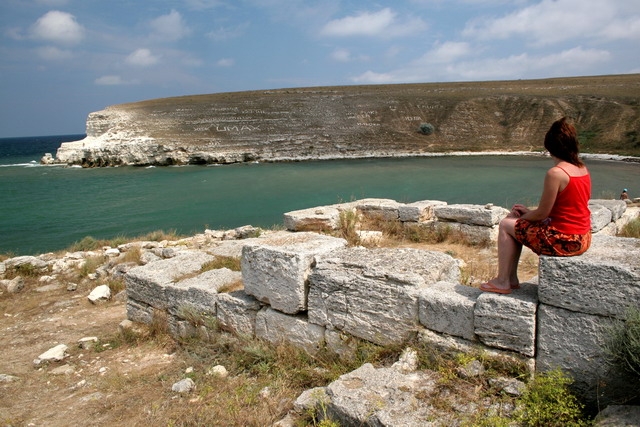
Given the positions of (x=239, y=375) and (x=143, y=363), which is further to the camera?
(x=143, y=363)

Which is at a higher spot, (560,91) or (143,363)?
(560,91)

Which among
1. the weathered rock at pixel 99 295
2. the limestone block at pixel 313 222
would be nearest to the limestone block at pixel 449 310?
the limestone block at pixel 313 222

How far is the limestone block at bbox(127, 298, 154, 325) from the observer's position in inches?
242

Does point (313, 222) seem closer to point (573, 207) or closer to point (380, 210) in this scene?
point (380, 210)

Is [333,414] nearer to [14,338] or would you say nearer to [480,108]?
[14,338]

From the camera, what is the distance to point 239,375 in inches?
177

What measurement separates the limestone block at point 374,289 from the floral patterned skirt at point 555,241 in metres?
0.99

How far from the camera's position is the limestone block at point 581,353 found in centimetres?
297

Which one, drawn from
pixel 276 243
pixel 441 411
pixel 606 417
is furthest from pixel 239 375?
pixel 606 417

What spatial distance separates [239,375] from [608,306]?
329cm

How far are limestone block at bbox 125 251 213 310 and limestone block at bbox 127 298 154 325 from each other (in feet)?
0.22

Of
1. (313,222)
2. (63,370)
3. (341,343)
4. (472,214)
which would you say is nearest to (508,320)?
(341,343)

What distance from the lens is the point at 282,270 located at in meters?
4.54

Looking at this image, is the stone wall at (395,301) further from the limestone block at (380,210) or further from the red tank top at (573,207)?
the limestone block at (380,210)
